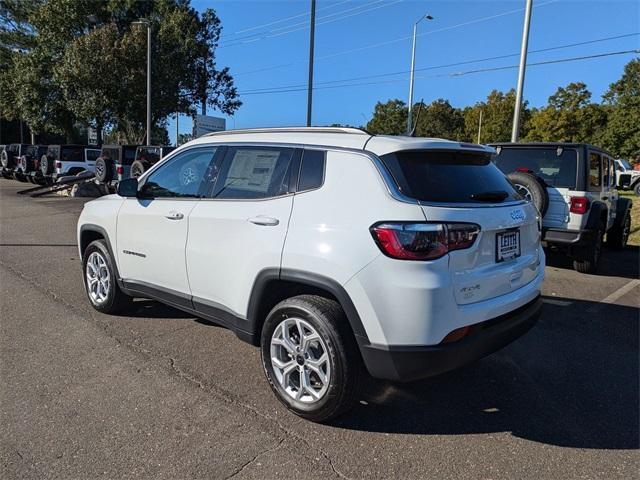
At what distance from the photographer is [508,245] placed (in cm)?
309

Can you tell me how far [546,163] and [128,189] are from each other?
224 inches

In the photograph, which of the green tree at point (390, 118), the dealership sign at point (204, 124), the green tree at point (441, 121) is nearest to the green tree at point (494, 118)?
the green tree at point (441, 121)

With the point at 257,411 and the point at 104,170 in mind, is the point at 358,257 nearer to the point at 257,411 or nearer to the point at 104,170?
the point at 257,411

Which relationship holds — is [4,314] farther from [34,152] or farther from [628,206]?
[34,152]

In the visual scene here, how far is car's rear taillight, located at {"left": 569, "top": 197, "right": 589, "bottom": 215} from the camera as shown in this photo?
6.70 meters

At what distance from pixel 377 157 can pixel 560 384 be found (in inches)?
89.5

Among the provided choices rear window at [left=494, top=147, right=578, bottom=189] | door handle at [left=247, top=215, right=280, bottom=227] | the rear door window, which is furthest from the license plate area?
the rear door window

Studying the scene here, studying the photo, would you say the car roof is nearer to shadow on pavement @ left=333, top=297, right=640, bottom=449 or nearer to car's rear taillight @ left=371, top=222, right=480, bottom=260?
car's rear taillight @ left=371, top=222, right=480, bottom=260

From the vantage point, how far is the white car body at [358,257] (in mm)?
2645

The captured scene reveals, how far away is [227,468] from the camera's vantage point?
2.60m

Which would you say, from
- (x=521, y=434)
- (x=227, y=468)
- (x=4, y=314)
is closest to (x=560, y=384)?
(x=521, y=434)

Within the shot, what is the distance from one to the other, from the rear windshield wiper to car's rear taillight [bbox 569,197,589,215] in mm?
4080

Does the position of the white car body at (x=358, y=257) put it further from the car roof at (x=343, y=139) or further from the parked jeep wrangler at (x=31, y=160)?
the parked jeep wrangler at (x=31, y=160)

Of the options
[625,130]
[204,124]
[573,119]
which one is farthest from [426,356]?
[573,119]
